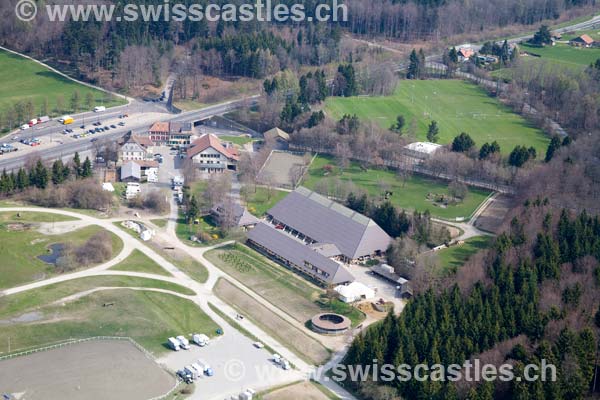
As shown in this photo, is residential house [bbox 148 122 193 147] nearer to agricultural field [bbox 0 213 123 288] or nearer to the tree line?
agricultural field [bbox 0 213 123 288]

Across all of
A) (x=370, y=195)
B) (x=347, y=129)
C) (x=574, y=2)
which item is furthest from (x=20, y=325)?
(x=574, y=2)

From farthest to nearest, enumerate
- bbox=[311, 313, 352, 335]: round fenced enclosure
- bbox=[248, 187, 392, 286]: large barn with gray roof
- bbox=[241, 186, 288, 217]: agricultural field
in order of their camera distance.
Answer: bbox=[241, 186, 288, 217]: agricultural field → bbox=[248, 187, 392, 286]: large barn with gray roof → bbox=[311, 313, 352, 335]: round fenced enclosure

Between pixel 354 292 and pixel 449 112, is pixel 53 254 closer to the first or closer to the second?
pixel 354 292

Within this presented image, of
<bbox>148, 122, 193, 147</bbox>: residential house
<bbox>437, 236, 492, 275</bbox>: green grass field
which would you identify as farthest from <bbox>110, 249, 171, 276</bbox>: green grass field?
<bbox>148, 122, 193, 147</bbox>: residential house

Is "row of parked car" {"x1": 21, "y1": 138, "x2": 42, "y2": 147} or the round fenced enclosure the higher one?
"row of parked car" {"x1": 21, "y1": 138, "x2": 42, "y2": 147}

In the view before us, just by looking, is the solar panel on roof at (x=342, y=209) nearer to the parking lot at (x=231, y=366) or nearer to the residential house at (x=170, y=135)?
the parking lot at (x=231, y=366)

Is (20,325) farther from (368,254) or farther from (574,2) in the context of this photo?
(574,2)

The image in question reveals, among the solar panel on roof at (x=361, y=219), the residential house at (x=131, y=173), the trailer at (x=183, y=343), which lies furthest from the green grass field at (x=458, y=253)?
the residential house at (x=131, y=173)
